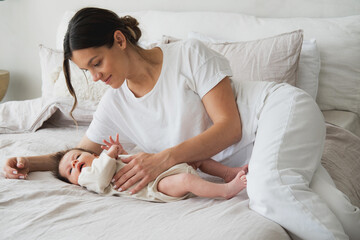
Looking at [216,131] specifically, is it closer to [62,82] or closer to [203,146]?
[203,146]

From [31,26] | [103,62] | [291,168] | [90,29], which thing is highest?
[90,29]

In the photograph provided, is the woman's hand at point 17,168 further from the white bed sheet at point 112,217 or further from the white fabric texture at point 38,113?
the white fabric texture at point 38,113

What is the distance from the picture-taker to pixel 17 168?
1.52 metres

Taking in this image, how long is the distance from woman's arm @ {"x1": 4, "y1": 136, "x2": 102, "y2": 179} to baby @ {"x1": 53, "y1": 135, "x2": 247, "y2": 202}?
0.28ft

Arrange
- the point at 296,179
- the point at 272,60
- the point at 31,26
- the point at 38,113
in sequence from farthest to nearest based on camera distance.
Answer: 1. the point at 31,26
2. the point at 38,113
3. the point at 272,60
4. the point at 296,179

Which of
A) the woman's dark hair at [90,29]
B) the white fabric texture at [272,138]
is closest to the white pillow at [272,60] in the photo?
the white fabric texture at [272,138]

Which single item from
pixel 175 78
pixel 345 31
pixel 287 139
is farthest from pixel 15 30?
pixel 287 139

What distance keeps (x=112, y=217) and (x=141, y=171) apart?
0.24m

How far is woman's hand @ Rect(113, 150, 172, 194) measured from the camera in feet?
4.42

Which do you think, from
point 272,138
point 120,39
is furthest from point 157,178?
point 120,39

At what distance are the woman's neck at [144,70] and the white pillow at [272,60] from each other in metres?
0.51

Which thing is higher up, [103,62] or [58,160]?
[103,62]

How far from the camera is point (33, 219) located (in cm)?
115

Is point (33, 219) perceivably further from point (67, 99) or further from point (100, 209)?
point (67, 99)
